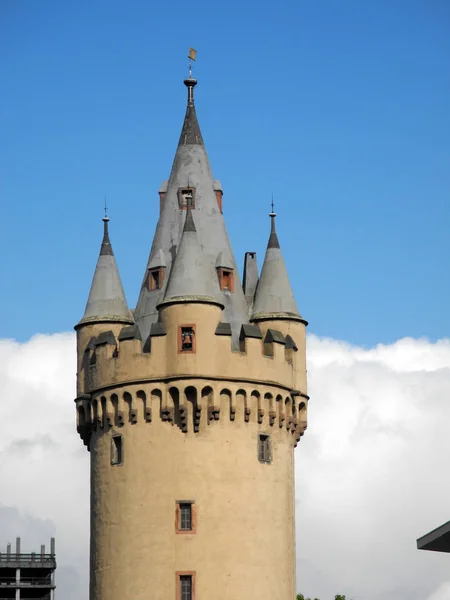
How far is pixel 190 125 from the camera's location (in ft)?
241

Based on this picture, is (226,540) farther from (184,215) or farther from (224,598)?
(184,215)

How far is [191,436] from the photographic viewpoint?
216 feet

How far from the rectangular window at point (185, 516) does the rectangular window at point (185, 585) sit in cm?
162

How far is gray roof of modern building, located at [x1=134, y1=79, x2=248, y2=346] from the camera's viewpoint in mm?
69375

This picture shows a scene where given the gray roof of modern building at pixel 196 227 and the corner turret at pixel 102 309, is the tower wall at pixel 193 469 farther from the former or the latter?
the gray roof of modern building at pixel 196 227

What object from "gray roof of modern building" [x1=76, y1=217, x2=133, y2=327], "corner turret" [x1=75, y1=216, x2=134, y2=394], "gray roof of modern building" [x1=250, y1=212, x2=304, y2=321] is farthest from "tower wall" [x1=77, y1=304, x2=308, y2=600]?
"gray roof of modern building" [x1=250, y1=212, x2=304, y2=321]

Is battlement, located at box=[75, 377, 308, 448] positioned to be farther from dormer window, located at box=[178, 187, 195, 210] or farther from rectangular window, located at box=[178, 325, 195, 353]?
dormer window, located at box=[178, 187, 195, 210]

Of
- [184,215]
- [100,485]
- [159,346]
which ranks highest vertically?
[184,215]

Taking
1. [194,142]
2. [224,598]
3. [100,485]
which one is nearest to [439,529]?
[224,598]

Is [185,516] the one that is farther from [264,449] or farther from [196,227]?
[196,227]

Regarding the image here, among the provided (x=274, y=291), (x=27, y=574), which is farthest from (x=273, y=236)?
(x=27, y=574)

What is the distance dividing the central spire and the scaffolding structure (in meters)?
26.2

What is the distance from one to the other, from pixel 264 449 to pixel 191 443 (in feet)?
10.5

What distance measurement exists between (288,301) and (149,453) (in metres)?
9.42
